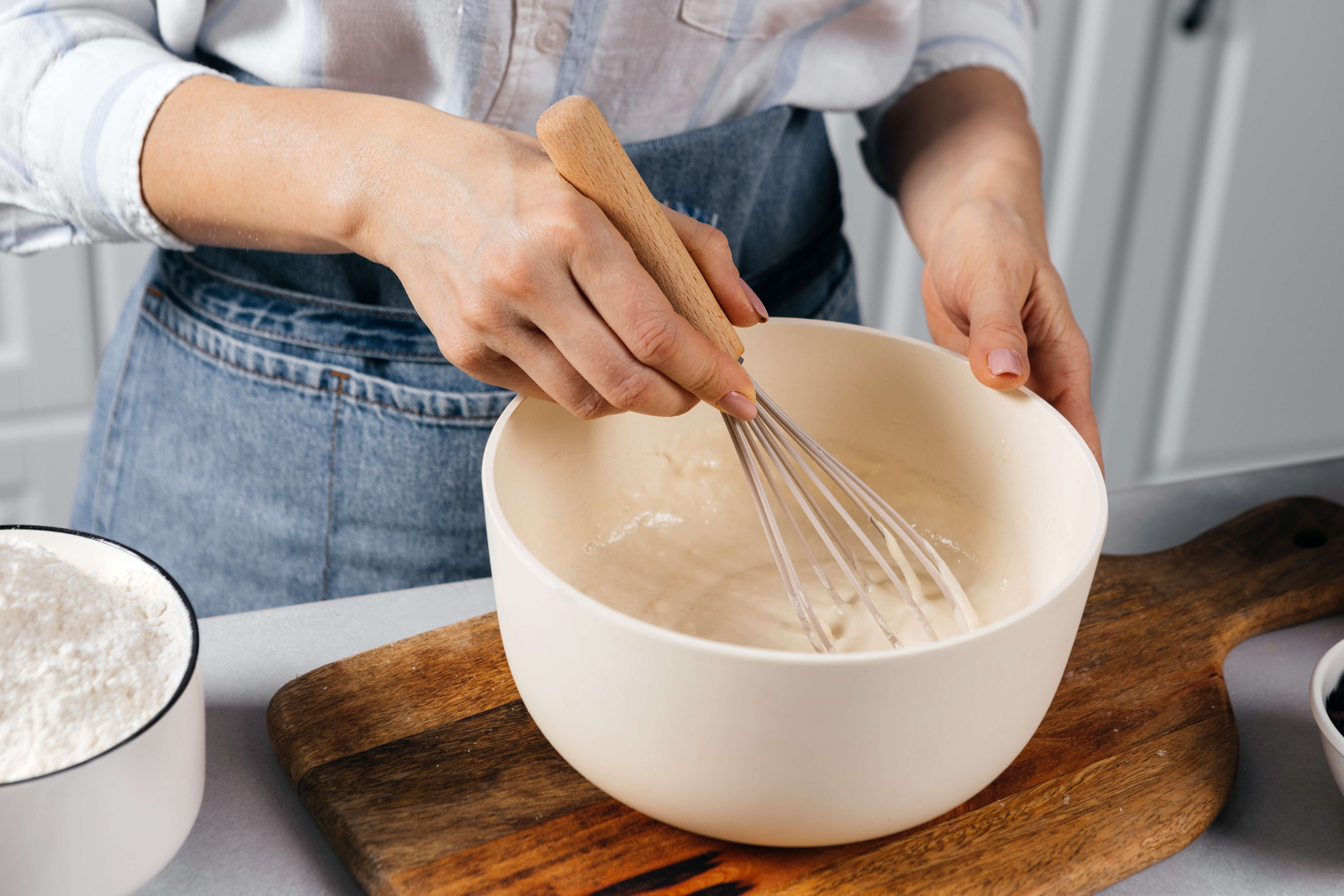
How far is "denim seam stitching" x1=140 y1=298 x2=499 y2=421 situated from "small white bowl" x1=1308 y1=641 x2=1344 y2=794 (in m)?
0.49

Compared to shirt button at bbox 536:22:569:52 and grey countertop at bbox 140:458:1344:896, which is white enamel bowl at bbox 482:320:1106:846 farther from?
shirt button at bbox 536:22:569:52

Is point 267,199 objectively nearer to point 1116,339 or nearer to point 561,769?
point 561,769

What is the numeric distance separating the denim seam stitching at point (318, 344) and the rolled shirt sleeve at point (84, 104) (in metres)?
0.08

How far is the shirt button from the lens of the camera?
653mm

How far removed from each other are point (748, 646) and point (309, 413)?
1.15ft

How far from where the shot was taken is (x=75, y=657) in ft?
1.36

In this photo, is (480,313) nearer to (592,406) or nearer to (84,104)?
(592,406)

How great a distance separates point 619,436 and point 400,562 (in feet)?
0.76

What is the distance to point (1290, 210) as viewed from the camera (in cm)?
174

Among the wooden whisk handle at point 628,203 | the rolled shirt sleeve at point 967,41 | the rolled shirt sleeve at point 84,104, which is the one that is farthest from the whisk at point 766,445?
the rolled shirt sleeve at point 967,41

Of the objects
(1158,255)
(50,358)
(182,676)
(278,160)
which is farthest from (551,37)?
(1158,255)

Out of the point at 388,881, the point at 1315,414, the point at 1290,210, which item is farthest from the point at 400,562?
the point at 1315,414

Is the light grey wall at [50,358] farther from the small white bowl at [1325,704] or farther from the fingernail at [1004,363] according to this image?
the small white bowl at [1325,704]

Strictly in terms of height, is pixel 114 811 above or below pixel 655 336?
below
